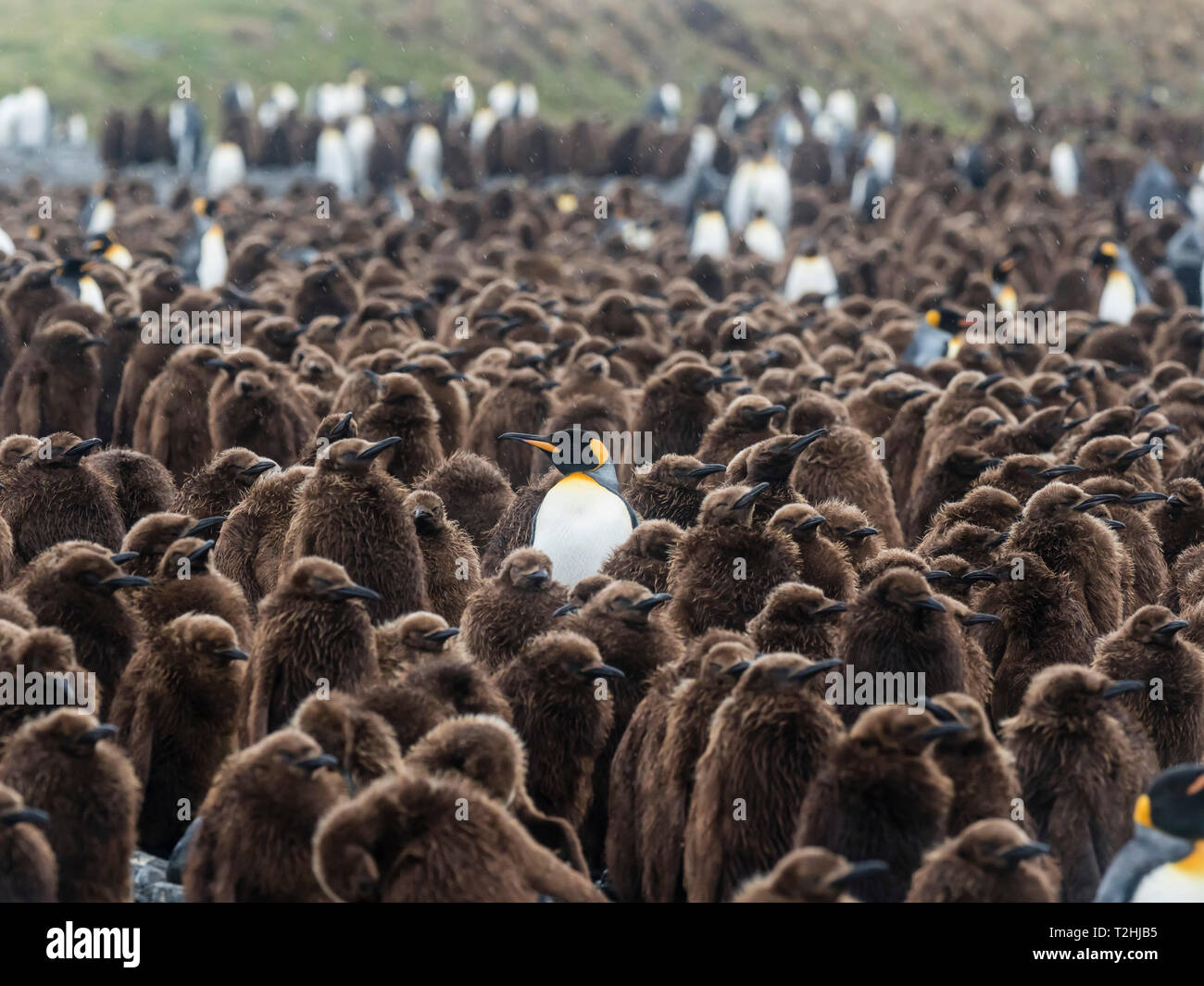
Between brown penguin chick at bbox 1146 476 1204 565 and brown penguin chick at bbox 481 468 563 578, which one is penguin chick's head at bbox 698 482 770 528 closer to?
brown penguin chick at bbox 481 468 563 578

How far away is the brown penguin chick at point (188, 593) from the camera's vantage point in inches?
226

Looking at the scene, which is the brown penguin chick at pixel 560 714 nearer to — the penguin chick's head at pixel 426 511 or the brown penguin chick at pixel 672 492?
the penguin chick's head at pixel 426 511

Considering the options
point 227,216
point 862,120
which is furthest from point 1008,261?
point 862,120

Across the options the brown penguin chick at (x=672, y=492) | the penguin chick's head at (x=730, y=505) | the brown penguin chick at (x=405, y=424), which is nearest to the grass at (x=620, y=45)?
the brown penguin chick at (x=405, y=424)

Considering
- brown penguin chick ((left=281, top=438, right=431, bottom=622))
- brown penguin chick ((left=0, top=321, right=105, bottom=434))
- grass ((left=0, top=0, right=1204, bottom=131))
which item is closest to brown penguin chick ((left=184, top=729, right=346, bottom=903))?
brown penguin chick ((left=281, top=438, right=431, bottom=622))

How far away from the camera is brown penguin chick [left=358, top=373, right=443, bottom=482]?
7824 mm

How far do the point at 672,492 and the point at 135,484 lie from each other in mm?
2537

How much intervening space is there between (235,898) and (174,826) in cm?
123

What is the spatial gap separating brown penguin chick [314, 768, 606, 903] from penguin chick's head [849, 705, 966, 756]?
994 mm

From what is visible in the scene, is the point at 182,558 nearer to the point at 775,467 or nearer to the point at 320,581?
the point at 320,581

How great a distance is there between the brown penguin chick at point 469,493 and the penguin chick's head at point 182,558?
1.82m

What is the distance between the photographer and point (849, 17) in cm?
4734

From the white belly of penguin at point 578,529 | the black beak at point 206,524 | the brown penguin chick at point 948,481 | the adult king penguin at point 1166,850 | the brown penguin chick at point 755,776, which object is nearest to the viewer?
the adult king penguin at point 1166,850
